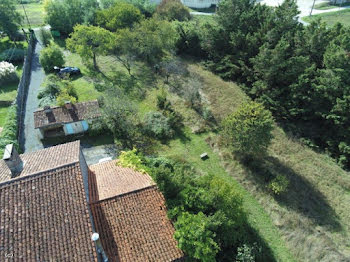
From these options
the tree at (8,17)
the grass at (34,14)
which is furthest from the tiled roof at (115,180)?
the grass at (34,14)

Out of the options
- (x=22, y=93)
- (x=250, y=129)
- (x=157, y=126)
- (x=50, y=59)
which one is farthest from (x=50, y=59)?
(x=250, y=129)

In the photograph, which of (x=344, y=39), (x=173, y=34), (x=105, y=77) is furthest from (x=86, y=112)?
(x=344, y=39)

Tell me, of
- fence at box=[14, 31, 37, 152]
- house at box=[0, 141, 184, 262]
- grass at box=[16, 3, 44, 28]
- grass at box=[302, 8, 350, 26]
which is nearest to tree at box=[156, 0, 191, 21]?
fence at box=[14, 31, 37, 152]

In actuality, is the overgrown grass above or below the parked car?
above

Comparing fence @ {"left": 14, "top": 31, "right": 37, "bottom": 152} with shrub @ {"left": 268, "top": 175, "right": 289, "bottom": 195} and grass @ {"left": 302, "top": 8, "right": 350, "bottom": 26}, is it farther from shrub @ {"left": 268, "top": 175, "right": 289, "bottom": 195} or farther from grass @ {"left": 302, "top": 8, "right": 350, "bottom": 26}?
grass @ {"left": 302, "top": 8, "right": 350, "bottom": 26}

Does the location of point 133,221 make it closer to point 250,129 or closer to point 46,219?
point 46,219

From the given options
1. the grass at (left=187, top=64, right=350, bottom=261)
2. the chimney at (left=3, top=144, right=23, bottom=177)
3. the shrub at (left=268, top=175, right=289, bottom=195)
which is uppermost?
the chimney at (left=3, top=144, right=23, bottom=177)
